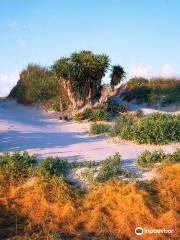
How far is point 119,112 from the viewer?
68.6ft

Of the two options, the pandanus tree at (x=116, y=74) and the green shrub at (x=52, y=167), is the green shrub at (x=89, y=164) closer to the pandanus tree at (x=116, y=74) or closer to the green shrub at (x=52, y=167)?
the green shrub at (x=52, y=167)

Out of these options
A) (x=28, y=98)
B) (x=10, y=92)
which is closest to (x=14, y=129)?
(x=28, y=98)

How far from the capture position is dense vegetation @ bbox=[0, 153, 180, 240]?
7.82 meters

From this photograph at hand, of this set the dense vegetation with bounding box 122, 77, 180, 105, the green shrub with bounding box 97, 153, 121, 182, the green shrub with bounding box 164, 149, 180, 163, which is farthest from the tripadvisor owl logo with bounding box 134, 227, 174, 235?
the dense vegetation with bounding box 122, 77, 180, 105

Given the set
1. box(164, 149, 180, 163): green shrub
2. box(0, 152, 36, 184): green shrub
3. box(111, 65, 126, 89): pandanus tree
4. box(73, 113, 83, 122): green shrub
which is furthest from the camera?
box(111, 65, 126, 89): pandanus tree

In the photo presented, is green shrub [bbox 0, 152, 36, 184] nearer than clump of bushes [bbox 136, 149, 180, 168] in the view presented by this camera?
Yes

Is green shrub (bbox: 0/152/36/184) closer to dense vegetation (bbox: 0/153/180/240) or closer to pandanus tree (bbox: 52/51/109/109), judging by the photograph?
dense vegetation (bbox: 0/153/180/240)

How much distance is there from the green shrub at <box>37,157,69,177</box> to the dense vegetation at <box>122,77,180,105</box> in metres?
17.2

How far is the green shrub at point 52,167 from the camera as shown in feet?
31.4

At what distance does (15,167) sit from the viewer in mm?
9844

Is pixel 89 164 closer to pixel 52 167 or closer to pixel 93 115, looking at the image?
pixel 52 167

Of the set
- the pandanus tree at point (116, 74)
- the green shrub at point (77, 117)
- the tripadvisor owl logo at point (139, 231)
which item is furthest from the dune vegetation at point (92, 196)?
the pandanus tree at point (116, 74)

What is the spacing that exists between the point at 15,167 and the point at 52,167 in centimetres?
85

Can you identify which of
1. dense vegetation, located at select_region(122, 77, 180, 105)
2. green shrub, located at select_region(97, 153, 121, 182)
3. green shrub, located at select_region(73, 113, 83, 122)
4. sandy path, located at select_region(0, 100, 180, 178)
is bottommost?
green shrub, located at select_region(97, 153, 121, 182)
